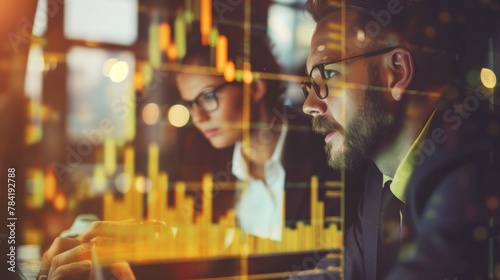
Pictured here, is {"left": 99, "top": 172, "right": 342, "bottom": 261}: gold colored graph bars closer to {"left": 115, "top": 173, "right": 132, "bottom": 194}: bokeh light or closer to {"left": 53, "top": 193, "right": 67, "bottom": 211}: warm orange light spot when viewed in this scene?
{"left": 115, "top": 173, "right": 132, "bottom": 194}: bokeh light

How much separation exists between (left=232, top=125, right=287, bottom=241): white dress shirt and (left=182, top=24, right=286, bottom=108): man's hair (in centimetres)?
14

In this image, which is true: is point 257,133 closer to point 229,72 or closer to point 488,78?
point 229,72

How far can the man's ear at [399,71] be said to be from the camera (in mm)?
2199

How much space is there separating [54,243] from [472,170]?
164cm

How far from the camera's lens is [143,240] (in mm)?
1783

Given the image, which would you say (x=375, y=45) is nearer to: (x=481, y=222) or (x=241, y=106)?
(x=241, y=106)

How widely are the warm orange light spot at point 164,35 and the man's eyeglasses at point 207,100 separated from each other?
192 mm

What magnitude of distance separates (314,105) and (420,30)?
594mm

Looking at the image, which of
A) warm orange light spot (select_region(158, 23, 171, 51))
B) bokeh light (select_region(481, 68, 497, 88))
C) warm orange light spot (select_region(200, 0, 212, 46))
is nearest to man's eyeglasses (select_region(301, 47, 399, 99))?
warm orange light spot (select_region(200, 0, 212, 46))

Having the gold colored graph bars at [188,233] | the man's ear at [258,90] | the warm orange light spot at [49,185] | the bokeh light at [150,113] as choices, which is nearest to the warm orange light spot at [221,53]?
the man's ear at [258,90]

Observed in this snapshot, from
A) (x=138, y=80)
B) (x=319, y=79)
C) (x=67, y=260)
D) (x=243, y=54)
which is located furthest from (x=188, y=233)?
(x=319, y=79)

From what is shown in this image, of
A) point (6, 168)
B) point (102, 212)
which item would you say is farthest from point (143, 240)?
point (6, 168)

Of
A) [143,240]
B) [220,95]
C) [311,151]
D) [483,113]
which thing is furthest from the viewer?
[483,113]

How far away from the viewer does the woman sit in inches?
73.4
